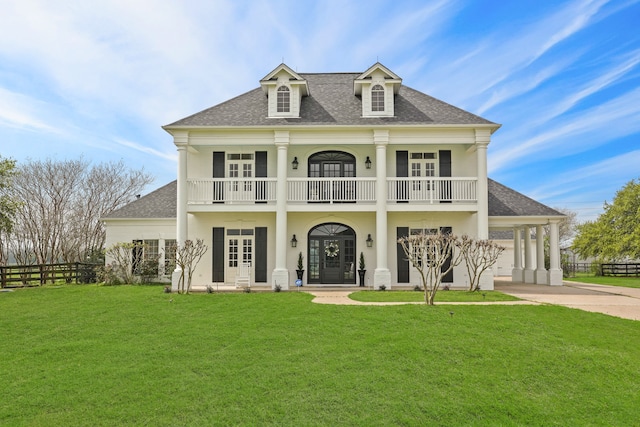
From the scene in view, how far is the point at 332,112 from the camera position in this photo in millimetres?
18438

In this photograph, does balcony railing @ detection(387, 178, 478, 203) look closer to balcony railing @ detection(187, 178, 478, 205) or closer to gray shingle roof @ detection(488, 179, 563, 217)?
balcony railing @ detection(187, 178, 478, 205)

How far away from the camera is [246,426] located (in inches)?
235

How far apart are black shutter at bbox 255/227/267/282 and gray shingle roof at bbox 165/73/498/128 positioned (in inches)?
184

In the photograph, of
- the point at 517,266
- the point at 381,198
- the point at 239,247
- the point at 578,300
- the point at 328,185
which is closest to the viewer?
the point at 578,300

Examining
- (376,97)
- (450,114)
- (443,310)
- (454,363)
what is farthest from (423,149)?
(454,363)

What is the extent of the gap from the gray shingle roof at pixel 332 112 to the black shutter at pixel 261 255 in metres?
4.68

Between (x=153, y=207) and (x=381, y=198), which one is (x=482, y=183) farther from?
(x=153, y=207)

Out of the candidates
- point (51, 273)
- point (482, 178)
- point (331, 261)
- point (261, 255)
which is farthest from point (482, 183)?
point (51, 273)

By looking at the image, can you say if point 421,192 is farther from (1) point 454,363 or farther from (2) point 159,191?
(2) point 159,191

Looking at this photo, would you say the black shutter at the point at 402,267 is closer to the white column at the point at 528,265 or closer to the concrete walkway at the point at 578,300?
the concrete walkway at the point at 578,300

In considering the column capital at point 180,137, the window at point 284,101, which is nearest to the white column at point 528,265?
the window at point 284,101

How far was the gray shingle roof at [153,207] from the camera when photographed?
66.3 feet

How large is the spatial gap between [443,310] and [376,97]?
33.6 feet

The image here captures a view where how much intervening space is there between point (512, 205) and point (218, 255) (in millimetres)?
13429
